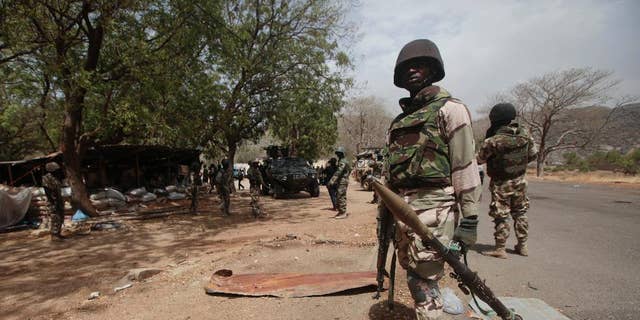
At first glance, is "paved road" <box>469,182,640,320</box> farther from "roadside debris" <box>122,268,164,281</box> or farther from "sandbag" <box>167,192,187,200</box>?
"sandbag" <box>167,192,187,200</box>

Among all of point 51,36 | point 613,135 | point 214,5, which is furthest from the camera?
point 613,135

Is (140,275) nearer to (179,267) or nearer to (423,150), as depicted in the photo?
(179,267)

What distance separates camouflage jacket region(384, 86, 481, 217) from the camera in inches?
70.4

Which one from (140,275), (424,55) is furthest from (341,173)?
(424,55)

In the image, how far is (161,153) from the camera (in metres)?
14.6

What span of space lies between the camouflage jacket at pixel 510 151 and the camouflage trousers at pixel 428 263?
2420mm

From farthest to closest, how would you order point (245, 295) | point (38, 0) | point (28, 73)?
1. point (28, 73)
2. point (38, 0)
3. point (245, 295)

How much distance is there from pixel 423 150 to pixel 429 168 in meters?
0.12

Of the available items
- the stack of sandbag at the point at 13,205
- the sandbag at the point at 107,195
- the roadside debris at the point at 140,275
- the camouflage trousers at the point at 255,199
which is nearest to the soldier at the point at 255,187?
the camouflage trousers at the point at 255,199

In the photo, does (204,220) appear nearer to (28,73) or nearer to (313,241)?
(313,241)

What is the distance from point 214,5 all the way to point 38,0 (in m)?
3.54

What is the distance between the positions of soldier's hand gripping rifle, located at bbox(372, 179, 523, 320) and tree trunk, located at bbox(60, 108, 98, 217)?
9.56 meters

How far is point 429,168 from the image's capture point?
186 centimetres

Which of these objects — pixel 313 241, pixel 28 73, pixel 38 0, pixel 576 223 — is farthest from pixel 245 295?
pixel 28 73
